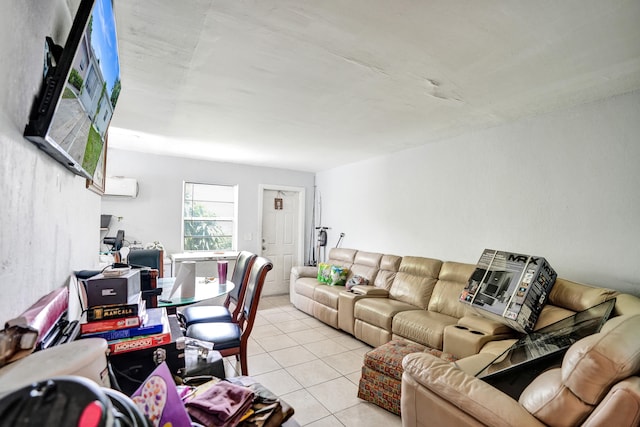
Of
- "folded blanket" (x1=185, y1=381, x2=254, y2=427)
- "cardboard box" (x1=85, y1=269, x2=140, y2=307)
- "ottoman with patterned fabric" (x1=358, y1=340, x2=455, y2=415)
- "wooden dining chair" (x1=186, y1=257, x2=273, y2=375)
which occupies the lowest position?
"ottoman with patterned fabric" (x1=358, y1=340, x2=455, y2=415)

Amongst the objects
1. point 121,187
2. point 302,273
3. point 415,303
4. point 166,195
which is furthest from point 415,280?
point 121,187

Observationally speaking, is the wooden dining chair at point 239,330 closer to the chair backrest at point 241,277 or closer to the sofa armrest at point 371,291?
the chair backrest at point 241,277

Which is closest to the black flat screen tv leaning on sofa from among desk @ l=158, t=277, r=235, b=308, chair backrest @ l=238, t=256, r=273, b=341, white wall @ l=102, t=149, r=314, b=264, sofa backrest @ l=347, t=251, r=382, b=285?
desk @ l=158, t=277, r=235, b=308

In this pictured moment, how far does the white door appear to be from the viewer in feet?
19.4

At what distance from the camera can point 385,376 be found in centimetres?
230

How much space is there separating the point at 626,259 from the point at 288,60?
9.66ft

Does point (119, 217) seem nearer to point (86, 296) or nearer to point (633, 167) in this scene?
point (86, 296)

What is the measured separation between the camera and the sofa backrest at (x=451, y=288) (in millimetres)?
3234

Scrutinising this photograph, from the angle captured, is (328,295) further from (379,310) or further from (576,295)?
(576,295)

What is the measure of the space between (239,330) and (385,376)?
1.26 meters

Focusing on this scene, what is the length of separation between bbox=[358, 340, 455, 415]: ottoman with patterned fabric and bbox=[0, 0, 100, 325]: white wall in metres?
2.08

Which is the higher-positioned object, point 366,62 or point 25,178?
point 366,62

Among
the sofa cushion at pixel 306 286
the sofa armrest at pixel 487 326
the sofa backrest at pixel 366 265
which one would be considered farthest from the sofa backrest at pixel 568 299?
the sofa cushion at pixel 306 286

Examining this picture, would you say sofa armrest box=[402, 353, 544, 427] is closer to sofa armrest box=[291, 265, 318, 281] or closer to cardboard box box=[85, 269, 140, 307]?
cardboard box box=[85, 269, 140, 307]
